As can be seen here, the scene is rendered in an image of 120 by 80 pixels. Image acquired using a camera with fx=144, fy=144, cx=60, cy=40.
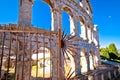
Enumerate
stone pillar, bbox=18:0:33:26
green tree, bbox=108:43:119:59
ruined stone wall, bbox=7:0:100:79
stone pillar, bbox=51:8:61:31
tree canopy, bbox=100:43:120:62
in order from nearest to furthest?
stone pillar, bbox=18:0:33:26, ruined stone wall, bbox=7:0:100:79, stone pillar, bbox=51:8:61:31, tree canopy, bbox=100:43:120:62, green tree, bbox=108:43:119:59

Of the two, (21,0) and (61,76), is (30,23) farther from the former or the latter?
(61,76)

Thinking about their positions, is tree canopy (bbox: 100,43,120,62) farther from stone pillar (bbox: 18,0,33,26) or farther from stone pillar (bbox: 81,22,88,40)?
stone pillar (bbox: 18,0,33,26)

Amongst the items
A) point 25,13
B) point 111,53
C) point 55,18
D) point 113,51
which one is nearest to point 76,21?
point 55,18

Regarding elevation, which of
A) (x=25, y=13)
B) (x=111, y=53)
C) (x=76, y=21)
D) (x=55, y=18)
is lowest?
(x=111, y=53)

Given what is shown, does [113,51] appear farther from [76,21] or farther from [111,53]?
[76,21]

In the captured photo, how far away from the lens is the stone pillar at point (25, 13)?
31.4 ft

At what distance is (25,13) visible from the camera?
9.78 meters

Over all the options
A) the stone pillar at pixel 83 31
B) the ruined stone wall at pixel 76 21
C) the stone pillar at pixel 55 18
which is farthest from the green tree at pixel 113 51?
the stone pillar at pixel 55 18

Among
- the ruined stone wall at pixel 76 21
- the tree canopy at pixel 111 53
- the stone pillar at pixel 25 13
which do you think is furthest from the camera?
the tree canopy at pixel 111 53

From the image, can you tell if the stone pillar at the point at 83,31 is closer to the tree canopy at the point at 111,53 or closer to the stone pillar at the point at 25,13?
the stone pillar at the point at 25,13

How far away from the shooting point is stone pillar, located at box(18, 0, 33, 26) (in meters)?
9.58

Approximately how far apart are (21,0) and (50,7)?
9.29 ft

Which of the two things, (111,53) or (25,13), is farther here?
(111,53)

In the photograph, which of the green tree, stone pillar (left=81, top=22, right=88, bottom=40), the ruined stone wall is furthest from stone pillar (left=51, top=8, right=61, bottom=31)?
the green tree
